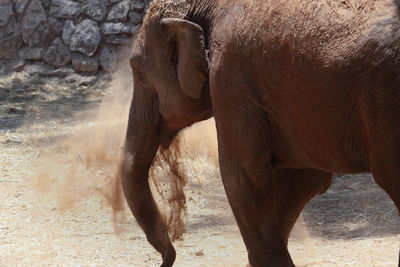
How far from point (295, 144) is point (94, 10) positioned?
985 cm

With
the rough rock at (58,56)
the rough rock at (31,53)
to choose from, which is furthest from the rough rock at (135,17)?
the rough rock at (31,53)

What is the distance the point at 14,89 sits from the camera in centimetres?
1230

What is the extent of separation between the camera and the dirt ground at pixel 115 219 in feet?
18.8

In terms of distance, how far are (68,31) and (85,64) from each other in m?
0.75

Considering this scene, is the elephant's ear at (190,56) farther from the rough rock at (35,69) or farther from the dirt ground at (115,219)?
the rough rock at (35,69)

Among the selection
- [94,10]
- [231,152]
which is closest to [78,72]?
[94,10]

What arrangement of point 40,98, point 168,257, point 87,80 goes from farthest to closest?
point 87,80, point 40,98, point 168,257

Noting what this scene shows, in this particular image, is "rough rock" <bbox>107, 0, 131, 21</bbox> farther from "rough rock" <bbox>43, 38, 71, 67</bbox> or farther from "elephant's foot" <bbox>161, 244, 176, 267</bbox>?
"elephant's foot" <bbox>161, 244, 176, 267</bbox>

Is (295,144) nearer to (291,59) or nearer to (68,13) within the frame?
(291,59)

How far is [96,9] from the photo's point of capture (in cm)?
1303

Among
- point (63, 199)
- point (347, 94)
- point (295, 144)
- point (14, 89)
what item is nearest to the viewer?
point (347, 94)

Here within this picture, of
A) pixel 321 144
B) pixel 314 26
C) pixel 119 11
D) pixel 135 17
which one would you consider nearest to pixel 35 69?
pixel 119 11

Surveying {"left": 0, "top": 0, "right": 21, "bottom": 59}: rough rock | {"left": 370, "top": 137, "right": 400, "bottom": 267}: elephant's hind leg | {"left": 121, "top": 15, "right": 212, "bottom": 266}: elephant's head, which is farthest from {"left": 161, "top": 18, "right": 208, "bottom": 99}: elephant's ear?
{"left": 0, "top": 0, "right": 21, "bottom": 59}: rough rock

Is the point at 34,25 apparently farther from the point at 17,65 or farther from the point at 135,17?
the point at 135,17
